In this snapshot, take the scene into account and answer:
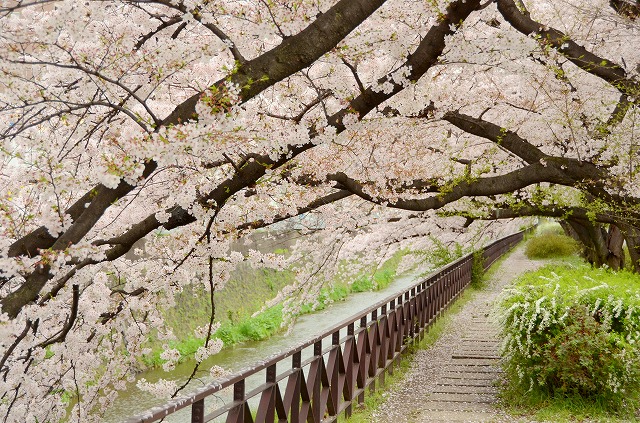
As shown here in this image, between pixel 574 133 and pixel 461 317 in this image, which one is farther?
pixel 461 317

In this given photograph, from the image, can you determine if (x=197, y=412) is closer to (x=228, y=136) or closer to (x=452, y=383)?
(x=228, y=136)

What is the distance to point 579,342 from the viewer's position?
21.3 feet

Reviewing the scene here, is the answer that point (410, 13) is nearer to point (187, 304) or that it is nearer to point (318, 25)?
point (318, 25)

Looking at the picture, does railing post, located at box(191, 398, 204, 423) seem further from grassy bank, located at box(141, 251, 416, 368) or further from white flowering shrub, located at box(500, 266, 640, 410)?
grassy bank, located at box(141, 251, 416, 368)

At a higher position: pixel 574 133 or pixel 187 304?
pixel 574 133

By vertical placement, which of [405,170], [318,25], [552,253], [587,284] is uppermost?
[318,25]

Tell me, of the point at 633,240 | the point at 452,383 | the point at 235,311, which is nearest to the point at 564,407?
the point at 452,383

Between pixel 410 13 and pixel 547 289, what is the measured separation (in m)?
3.89

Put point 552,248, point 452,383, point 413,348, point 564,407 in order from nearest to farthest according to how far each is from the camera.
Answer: point 564,407 → point 452,383 → point 413,348 → point 552,248

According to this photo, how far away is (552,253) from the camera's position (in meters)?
32.8

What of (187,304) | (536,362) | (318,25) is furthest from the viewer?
(187,304)

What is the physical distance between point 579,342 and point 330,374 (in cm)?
264

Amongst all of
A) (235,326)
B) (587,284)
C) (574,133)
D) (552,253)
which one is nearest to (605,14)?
(574,133)

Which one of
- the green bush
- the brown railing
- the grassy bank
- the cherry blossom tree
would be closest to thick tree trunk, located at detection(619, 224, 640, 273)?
the cherry blossom tree
